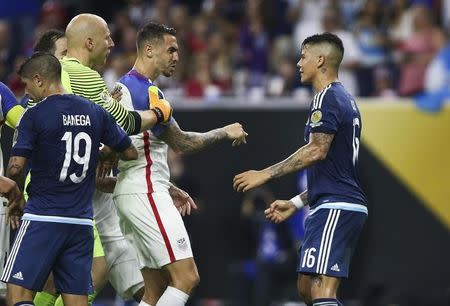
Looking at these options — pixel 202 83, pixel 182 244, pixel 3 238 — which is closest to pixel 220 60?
pixel 202 83

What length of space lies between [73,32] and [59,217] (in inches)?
72.8

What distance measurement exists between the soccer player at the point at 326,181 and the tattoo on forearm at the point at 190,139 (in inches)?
28.6

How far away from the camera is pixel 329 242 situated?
1091 centimetres

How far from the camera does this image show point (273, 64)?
19828mm

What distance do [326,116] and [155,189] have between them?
1650 millimetres

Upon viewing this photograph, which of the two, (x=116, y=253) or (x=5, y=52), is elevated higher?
(x=5, y=52)

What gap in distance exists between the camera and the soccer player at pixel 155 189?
1118cm

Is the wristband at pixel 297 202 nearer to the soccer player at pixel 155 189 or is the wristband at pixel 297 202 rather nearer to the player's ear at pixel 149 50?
the soccer player at pixel 155 189

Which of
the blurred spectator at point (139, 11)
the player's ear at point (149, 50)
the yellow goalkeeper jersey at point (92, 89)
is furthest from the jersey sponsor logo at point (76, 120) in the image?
the blurred spectator at point (139, 11)

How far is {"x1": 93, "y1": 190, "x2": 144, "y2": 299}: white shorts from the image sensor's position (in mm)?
12219

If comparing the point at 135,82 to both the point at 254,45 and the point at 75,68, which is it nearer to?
the point at 75,68

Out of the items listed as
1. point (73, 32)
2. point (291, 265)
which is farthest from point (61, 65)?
point (291, 265)

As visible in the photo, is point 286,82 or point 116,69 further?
point 116,69

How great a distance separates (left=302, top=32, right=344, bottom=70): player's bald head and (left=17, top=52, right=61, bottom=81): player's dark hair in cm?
231
